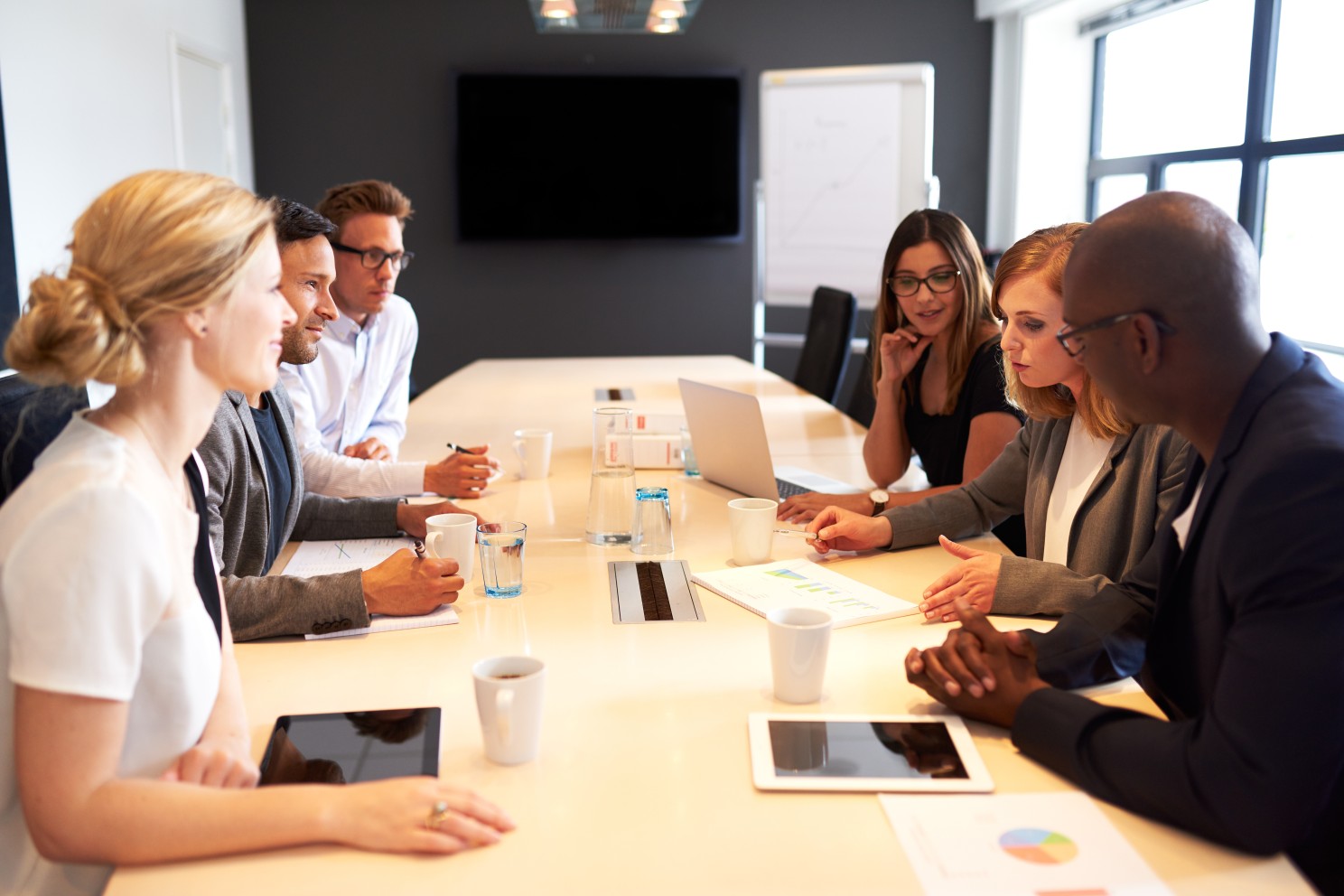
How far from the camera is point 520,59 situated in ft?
20.0

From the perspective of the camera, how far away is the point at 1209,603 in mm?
1102

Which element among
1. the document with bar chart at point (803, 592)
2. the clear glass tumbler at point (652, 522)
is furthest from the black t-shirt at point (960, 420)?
the clear glass tumbler at point (652, 522)

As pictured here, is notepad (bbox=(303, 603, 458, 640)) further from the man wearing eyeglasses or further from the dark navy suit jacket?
the man wearing eyeglasses

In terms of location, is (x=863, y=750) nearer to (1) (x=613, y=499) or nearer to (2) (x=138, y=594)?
(2) (x=138, y=594)

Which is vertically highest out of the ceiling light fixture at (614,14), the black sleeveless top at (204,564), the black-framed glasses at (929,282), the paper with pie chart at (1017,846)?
the ceiling light fixture at (614,14)

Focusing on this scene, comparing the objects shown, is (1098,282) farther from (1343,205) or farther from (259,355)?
(1343,205)

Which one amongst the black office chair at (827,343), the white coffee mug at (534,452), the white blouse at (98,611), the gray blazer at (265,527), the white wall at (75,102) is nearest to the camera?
the white blouse at (98,611)

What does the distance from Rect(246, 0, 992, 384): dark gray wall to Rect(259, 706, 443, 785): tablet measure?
5.28 m

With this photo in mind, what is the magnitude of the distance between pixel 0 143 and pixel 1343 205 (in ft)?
15.5

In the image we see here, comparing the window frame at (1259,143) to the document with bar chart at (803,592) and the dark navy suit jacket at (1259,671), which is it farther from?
the dark navy suit jacket at (1259,671)

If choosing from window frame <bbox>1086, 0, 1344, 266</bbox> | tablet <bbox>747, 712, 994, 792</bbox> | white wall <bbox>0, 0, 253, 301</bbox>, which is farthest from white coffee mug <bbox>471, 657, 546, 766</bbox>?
window frame <bbox>1086, 0, 1344, 266</bbox>

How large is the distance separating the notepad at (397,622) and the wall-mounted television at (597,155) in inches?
193

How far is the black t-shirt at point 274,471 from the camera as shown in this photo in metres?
1.86

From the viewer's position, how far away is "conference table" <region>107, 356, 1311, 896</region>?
90 cm
